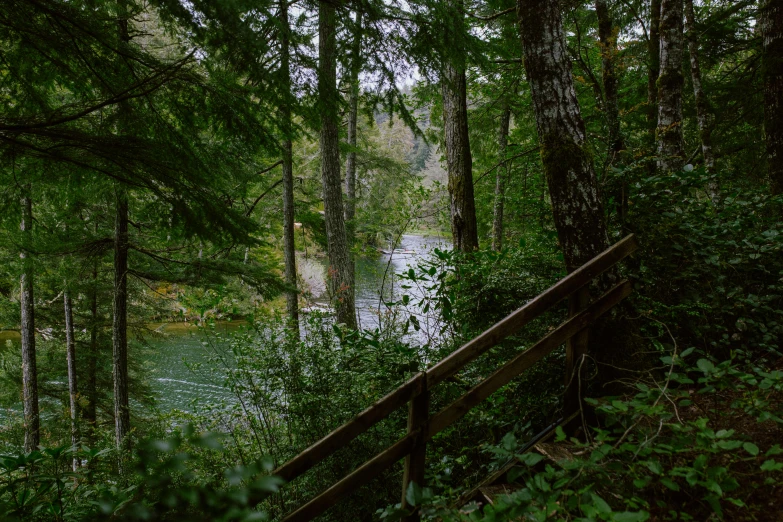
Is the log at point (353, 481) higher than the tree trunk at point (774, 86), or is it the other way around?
the tree trunk at point (774, 86)

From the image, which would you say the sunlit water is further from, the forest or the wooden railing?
the wooden railing

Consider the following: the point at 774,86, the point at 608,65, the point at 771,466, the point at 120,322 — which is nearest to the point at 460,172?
the point at 608,65

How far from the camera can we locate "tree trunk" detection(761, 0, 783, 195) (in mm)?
5301

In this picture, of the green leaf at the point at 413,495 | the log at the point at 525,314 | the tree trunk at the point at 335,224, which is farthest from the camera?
the tree trunk at the point at 335,224

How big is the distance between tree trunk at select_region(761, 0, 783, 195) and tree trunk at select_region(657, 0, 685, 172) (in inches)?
36.8

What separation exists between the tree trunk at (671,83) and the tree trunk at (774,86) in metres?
0.93

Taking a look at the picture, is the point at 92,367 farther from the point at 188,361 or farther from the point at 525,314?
the point at 525,314

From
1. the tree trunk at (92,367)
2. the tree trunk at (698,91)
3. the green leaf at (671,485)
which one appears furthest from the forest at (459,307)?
the tree trunk at (92,367)

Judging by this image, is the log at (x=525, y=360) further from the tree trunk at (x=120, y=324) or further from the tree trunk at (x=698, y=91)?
the tree trunk at (x=120, y=324)

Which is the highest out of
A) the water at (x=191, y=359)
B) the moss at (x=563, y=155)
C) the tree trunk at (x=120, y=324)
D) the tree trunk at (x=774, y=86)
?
the tree trunk at (x=774, y=86)

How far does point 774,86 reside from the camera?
537 centimetres

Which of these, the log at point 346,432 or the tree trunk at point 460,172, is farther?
the tree trunk at point 460,172

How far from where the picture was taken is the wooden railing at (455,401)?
232cm

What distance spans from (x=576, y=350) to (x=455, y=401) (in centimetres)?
109
